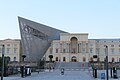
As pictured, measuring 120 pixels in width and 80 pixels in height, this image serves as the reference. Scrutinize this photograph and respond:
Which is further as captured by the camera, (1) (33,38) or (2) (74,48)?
(2) (74,48)

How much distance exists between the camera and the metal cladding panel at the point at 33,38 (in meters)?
57.1

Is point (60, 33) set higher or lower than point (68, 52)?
higher

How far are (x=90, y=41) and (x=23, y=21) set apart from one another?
25.3 metres

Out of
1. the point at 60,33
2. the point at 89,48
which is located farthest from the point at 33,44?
the point at 89,48

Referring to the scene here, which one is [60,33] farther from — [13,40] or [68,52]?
[13,40]

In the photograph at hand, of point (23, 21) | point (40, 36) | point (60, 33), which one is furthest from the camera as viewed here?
point (60, 33)

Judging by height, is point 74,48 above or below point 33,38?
below

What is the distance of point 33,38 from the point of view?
2328 inches

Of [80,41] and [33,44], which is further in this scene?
[80,41]

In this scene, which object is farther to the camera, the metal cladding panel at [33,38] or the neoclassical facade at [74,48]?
the neoclassical facade at [74,48]

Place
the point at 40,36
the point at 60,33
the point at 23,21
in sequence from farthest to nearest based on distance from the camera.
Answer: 1. the point at 60,33
2. the point at 40,36
3. the point at 23,21

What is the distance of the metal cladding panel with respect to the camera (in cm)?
5712

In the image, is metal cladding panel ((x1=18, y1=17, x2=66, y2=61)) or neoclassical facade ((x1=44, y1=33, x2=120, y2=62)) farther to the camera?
neoclassical facade ((x1=44, y1=33, x2=120, y2=62))

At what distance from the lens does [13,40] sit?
258ft
